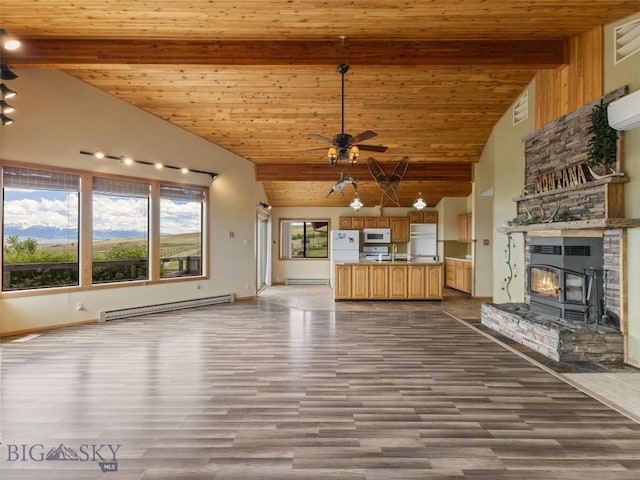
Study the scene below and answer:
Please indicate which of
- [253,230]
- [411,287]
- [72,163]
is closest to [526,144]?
[411,287]

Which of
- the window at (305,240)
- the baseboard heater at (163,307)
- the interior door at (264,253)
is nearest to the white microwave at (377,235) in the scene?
the window at (305,240)

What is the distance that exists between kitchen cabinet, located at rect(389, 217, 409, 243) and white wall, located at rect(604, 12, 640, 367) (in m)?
7.05

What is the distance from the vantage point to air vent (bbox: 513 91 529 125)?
5.71m

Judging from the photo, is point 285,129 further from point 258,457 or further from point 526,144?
point 258,457

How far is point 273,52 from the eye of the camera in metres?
4.49

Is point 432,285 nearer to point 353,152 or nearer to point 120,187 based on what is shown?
point 353,152

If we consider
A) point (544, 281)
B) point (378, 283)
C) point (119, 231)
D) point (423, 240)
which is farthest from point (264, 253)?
point (544, 281)

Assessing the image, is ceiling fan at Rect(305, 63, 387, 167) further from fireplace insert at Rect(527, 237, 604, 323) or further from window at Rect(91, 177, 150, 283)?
window at Rect(91, 177, 150, 283)

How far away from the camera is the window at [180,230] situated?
689 centimetres

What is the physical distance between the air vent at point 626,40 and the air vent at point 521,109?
1.72 meters

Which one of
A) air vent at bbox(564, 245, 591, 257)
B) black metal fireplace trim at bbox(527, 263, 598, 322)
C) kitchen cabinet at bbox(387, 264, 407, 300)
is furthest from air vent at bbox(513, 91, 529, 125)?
kitchen cabinet at bbox(387, 264, 407, 300)

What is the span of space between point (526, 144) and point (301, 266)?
711cm

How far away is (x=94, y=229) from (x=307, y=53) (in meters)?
4.23

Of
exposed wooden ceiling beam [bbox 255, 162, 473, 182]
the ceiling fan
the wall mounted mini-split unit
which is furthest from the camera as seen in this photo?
exposed wooden ceiling beam [bbox 255, 162, 473, 182]
